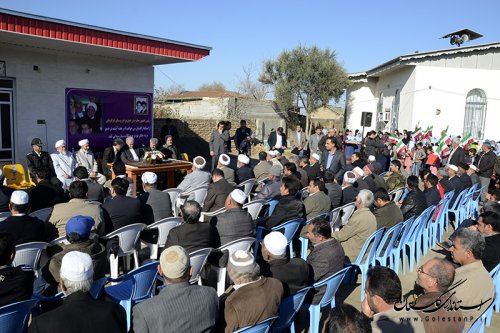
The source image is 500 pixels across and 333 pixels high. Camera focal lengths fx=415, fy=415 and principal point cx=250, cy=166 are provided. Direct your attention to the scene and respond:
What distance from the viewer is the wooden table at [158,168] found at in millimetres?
8586

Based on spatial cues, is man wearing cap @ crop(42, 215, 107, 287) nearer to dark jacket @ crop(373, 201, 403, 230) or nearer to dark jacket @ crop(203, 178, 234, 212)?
dark jacket @ crop(203, 178, 234, 212)

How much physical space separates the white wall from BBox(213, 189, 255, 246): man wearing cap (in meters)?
6.91

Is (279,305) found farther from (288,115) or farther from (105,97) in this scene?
(288,115)

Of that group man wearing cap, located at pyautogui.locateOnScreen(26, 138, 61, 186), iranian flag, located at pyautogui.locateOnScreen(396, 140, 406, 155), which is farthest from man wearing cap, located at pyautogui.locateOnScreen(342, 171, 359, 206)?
iranian flag, located at pyautogui.locateOnScreen(396, 140, 406, 155)

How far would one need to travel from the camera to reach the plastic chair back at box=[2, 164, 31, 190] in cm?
830

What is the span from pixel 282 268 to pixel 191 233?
47.9 inches

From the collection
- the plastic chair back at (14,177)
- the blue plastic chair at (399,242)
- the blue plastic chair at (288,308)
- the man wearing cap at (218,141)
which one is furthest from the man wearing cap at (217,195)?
the man wearing cap at (218,141)

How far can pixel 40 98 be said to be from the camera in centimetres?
980

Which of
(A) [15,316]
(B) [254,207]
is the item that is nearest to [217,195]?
(B) [254,207]

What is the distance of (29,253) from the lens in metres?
3.77

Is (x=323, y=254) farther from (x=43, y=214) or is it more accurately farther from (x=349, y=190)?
(x=43, y=214)

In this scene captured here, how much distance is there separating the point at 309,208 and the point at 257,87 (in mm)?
37602

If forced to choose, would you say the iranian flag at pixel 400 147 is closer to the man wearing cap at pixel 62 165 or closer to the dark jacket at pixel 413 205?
the dark jacket at pixel 413 205

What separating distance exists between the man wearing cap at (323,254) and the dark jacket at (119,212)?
88.5 inches
